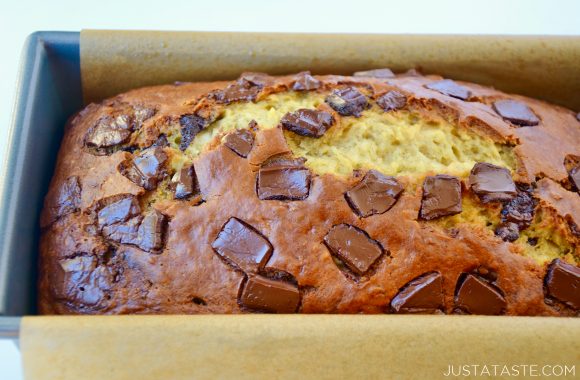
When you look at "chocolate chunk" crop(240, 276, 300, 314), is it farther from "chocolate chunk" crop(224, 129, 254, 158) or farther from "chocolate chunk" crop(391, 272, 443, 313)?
"chocolate chunk" crop(224, 129, 254, 158)

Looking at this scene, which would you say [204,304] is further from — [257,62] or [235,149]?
[257,62]

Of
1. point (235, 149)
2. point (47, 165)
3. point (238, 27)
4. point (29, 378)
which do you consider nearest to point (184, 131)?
point (235, 149)

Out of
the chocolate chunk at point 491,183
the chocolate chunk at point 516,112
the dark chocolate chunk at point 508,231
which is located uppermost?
the chocolate chunk at point 516,112

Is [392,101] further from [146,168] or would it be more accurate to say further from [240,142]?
[146,168]

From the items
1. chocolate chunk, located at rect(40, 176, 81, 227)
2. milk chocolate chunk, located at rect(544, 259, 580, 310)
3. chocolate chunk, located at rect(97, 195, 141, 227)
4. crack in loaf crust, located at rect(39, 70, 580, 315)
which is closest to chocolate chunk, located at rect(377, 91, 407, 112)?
crack in loaf crust, located at rect(39, 70, 580, 315)

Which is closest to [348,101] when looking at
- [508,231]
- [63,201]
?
[508,231]

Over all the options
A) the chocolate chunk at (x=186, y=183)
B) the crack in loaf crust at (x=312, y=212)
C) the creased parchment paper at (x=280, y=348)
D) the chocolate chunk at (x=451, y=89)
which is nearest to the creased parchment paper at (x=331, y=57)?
the chocolate chunk at (x=451, y=89)

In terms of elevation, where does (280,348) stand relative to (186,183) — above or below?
below

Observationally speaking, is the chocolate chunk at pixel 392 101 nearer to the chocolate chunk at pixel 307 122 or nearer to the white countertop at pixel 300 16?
the chocolate chunk at pixel 307 122
